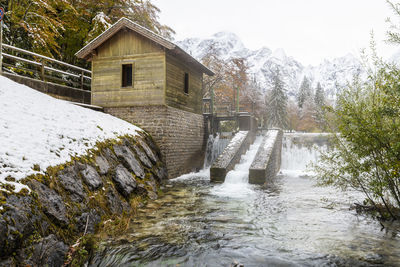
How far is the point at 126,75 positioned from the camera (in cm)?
1395

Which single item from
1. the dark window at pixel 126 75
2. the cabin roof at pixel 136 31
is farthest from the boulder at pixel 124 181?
the dark window at pixel 126 75

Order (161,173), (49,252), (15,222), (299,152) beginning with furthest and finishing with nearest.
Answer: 1. (299,152)
2. (161,173)
3. (49,252)
4. (15,222)

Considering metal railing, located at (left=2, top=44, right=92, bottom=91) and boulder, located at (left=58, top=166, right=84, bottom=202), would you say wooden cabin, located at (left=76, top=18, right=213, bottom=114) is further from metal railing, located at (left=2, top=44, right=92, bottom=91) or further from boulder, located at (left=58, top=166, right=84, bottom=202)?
boulder, located at (left=58, top=166, right=84, bottom=202)

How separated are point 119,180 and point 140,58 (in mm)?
7398

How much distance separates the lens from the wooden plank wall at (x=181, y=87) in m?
13.0

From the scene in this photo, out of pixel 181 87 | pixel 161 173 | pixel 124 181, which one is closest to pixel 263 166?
pixel 161 173

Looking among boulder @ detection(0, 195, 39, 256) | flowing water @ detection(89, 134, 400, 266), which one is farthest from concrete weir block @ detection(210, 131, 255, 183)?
boulder @ detection(0, 195, 39, 256)

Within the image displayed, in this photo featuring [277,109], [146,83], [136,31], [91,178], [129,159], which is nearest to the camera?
[91,178]

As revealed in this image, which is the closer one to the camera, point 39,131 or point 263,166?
point 39,131

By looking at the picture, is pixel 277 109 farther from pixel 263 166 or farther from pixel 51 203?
pixel 51 203

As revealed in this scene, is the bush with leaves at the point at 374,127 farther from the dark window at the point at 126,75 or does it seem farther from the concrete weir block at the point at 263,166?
the dark window at the point at 126,75

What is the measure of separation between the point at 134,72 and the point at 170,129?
11.1 ft

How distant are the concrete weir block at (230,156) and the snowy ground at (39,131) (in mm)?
4641

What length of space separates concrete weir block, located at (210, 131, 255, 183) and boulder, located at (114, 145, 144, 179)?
4063 millimetres
